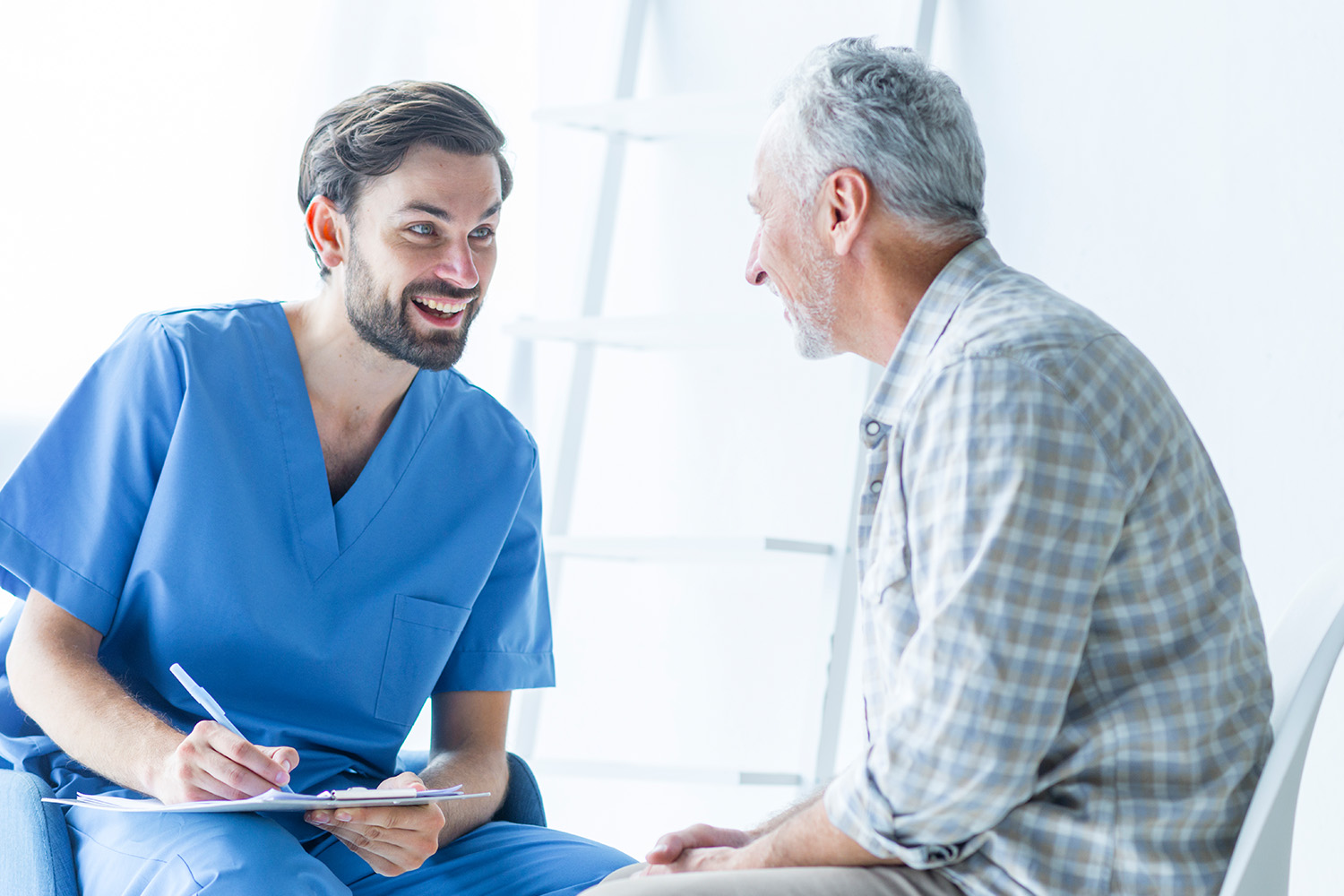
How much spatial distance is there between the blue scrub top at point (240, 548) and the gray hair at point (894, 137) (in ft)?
1.91

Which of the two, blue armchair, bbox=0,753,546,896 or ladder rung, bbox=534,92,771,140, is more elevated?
ladder rung, bbox=534,92,771,140

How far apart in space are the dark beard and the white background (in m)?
0.52

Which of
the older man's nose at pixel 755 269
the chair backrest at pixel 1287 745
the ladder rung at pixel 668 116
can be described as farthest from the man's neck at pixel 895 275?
the ladder rung at pixel 668 116

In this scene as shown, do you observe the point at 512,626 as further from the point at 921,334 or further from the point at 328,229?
the point at 921,334

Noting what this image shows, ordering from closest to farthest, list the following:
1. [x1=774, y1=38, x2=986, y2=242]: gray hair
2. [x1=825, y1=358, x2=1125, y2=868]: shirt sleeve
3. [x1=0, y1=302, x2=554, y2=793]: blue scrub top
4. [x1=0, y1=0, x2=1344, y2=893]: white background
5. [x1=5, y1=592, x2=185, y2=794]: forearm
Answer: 1. [x1=825, y1=358, x2=1125, y2=868]: shirt sleeve
2. [x1=774, y1=38, x2=986, y2=242]: gray hair
3. [x1=5, y1=592, x2=185, y2=794]: forearm
4. [x1=0, y1=302, x2=554, y2=793]: blue scrub top
5. [x1=0, y1=0, x2=1344, y2=893]: white background

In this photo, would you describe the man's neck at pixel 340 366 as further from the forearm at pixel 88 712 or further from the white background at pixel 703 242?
the white background at pixel 703 242

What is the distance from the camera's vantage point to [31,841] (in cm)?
105

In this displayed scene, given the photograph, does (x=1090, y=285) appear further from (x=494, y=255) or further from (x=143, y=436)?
(x=143, y=436)

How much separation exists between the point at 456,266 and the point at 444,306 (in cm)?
5

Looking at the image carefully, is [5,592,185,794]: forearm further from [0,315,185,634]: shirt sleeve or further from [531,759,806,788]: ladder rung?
[531,759,806,788]: ladder rung

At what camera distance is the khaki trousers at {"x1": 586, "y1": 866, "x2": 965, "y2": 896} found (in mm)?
858

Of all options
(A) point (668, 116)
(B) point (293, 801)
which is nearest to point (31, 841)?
(B) point (293, 801)

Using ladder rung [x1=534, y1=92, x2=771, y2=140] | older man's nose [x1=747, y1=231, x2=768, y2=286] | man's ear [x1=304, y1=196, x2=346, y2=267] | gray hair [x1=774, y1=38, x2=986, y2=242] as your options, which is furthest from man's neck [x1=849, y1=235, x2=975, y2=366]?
ladder rung [x1=534, y1=92, x2=771, y2=140]

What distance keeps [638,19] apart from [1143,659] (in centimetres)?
157
